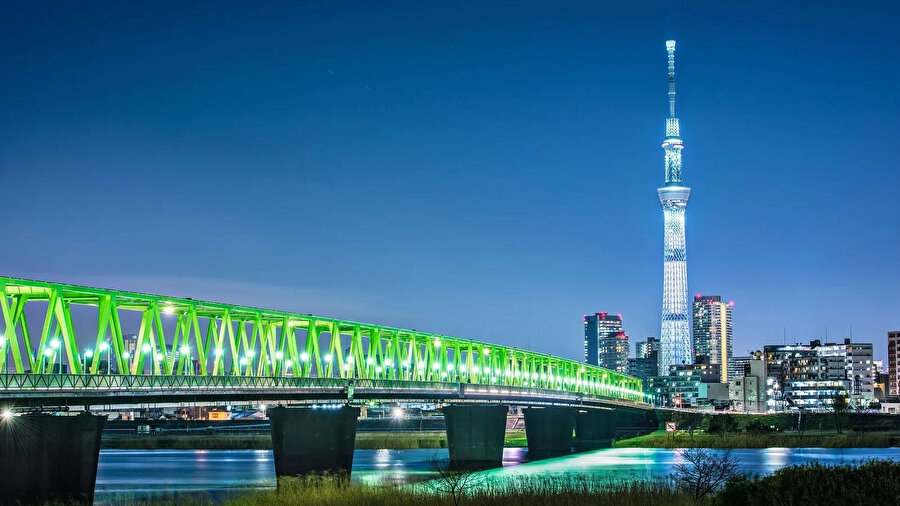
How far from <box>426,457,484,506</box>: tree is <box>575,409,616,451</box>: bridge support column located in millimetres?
63565

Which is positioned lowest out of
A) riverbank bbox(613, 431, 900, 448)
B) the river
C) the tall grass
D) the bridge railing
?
the river

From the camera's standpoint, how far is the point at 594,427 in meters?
188

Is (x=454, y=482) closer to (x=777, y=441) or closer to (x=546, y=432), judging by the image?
(x=546, y=432)

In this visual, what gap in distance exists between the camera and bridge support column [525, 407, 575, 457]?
A: 491 ft

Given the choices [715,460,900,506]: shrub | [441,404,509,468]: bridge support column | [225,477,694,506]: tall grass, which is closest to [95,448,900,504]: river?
[441,404,509,468]: bridge support column

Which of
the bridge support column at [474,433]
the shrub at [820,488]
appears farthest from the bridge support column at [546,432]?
the shrub at [820,488]

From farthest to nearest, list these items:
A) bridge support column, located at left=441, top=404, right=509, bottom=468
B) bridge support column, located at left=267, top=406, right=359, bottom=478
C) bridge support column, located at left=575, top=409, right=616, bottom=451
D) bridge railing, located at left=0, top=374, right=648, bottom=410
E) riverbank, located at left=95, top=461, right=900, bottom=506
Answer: bridge support column, located at left=575, top=409, right=616, bottom=451, bridge support column, located at left=441, top=404, right=509, bottom=468, bridge support column, located at left=267, top=406, right=359, bottom=478, bridge railing, located at left=0, top=374, right=648, bottom=410, riverbank, located at left=95, top=461, right=900, bottom=506

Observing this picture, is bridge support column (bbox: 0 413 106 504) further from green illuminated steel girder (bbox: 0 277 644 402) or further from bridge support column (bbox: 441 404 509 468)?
bridge support column (bbox: 441 404 509 468)

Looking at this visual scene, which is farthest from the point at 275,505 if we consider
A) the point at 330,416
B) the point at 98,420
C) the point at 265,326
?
the point at 265,326

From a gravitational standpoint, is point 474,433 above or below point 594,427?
above

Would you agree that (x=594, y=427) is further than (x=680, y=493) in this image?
Yes

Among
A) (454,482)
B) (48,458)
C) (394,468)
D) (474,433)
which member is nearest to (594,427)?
(474,433)

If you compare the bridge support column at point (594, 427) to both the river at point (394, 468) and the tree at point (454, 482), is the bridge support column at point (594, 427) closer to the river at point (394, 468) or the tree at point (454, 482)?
the river at point (394, 468)

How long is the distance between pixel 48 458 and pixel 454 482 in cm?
2205
